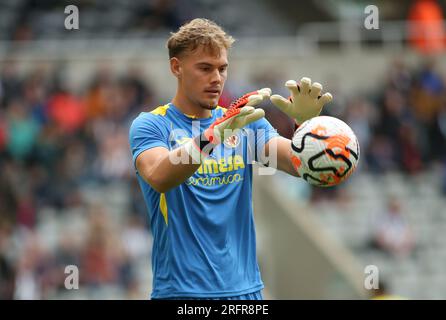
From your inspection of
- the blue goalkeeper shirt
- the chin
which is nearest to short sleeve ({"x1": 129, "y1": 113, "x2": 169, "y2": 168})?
the blue goalkeeper shirt

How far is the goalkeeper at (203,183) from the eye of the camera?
617 cm

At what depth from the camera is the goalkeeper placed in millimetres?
6168

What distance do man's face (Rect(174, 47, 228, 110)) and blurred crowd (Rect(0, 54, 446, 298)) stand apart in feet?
25.6

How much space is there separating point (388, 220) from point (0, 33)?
874 cm

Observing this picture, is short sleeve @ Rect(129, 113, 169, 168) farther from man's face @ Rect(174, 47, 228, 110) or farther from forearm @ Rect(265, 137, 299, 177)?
forearm @ Rect(265, 137, 299, 177)

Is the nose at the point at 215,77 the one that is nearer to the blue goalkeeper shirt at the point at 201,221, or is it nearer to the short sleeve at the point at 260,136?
the blue goalkeeper shirt at the point at 201,221

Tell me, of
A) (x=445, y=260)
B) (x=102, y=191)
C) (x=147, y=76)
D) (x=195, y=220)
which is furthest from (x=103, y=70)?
(x=195, y=220)

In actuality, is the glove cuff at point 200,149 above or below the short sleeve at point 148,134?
below

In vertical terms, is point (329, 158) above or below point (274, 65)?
below

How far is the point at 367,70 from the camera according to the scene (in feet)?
63.1

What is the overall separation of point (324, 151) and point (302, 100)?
560 mm

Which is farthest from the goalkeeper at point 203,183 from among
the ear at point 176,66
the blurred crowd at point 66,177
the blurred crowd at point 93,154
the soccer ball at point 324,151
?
the blurred crowd at point 66,177

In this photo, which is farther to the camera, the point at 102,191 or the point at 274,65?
the point at 274,65
